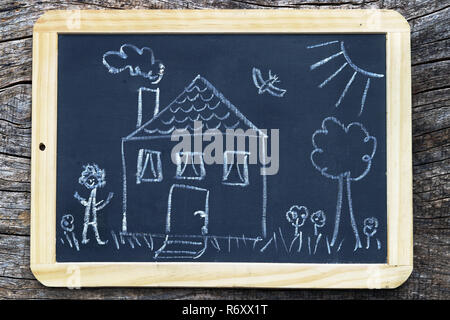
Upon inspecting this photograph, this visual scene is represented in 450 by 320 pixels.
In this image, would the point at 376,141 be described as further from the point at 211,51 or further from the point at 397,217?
the point at 211,51

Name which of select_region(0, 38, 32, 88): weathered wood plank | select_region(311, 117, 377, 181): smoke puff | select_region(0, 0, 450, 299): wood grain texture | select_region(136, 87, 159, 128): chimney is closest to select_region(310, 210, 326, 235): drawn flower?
select_region(311, 117, 377, 181): smoke puff

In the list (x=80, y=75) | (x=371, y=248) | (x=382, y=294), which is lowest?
(x=382, y=294)

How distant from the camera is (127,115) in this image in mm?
2146

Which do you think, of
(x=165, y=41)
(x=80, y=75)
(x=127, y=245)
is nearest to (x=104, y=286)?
(x=127, y=245)

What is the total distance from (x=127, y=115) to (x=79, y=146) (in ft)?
0.68

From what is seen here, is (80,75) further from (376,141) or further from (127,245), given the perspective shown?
(376,141)

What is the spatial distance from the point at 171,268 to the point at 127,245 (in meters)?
0.18

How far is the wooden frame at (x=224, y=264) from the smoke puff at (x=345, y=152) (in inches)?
3.2

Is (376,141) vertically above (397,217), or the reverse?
(376,141)

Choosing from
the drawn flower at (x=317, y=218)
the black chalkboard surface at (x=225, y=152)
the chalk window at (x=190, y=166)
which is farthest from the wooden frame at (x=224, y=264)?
the chalk window at (x=190, y=166)

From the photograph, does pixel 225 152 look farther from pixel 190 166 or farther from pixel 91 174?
pixel 91 174

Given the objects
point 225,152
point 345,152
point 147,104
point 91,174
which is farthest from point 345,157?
point 91,174

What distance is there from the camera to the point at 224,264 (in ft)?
6.95

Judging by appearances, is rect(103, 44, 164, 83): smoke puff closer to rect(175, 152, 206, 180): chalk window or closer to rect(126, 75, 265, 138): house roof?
rect(126, 75, 265, 138): house roof
